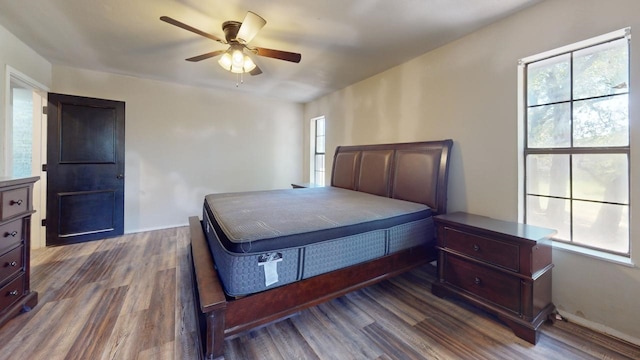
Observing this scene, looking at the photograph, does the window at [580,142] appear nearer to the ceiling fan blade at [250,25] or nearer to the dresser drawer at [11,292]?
the ceiling fan blade at [250,25]

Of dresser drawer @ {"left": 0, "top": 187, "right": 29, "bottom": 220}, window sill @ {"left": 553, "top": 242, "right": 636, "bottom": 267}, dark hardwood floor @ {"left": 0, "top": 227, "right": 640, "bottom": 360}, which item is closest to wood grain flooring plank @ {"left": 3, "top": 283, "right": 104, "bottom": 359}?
dark hardwood floor @ {"left": 0, "top": 227, "right": 640, "bottom": 360}

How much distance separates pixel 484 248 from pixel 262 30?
2774 mm

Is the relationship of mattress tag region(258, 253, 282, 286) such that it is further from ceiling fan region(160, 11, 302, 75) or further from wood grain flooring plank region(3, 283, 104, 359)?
ceiling fan region(160, 11, 302, 75)

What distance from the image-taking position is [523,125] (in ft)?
7.56

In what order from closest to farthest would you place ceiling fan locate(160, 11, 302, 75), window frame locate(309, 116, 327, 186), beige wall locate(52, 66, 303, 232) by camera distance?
1. ceiling fan locate(160, 11, 302, 75)
2. beige wall locate(52, 66, 303, 232)
3. window frame locate(309, 116, 327, 186)

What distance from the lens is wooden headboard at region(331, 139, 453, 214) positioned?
2725mm

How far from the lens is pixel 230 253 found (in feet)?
5.02

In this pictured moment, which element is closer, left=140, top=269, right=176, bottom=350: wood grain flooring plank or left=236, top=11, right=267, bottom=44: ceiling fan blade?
left=140, top=269, right=176, bottom=350: wood grain flooring plank

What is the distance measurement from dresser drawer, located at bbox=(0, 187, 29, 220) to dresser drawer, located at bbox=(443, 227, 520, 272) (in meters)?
3.30

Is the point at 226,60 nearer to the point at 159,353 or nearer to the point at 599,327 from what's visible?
the point at 159,353

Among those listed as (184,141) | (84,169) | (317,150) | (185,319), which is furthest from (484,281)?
(84,169)

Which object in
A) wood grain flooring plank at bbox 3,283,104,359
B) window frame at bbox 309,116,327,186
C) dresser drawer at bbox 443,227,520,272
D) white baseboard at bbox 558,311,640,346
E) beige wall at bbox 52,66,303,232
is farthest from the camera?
window frame at bbox 309,116,327,186

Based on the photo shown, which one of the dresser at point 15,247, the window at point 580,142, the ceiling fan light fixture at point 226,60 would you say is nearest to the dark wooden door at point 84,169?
the dresser at point 15,247

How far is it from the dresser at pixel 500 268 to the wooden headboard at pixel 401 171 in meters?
0.54
